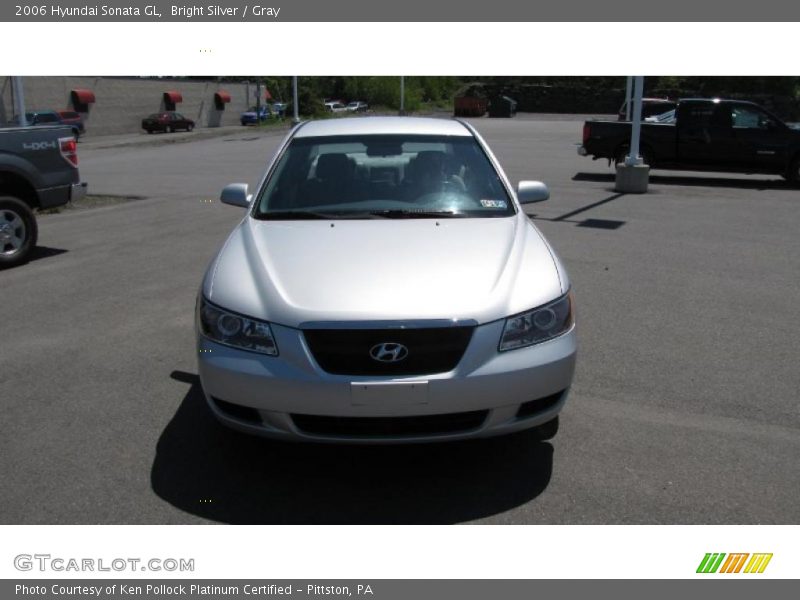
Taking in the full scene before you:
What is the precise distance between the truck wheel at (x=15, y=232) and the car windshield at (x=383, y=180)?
15.7ft

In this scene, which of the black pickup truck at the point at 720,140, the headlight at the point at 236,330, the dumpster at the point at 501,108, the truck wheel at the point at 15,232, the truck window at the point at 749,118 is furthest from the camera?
the dumpster at the point at 501,108

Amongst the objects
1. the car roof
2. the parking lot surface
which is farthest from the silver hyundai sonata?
the car roof

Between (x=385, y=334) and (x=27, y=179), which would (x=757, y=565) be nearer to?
(x=385, y=334)

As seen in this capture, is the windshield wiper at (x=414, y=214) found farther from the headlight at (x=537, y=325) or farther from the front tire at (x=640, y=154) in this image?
the front tire at (x=640, y=154)

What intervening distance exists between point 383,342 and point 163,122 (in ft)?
171

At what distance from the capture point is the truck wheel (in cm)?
865

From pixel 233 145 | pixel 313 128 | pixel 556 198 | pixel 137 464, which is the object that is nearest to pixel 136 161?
pixel 233 145

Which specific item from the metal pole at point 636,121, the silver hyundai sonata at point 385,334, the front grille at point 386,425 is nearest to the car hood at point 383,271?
the silver hyundai sonata at point 385,334

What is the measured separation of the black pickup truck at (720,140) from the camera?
55.0ft

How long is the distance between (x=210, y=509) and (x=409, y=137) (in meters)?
3.02

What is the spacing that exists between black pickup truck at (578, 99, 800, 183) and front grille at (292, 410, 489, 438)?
1547 centimetres

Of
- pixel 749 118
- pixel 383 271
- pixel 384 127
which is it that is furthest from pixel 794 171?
pixel 383 271

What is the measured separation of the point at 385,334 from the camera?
3447 mm

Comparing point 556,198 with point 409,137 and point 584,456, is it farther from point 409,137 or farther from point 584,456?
point 584,456
